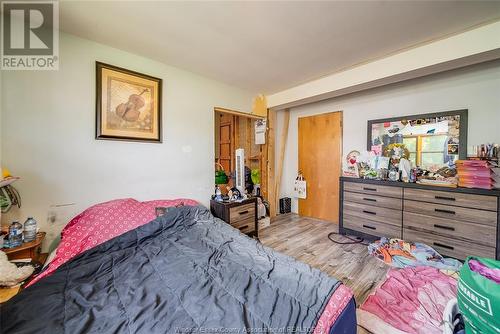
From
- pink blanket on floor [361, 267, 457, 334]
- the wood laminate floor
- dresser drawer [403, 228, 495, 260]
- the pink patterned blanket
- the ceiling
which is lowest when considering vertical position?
the wood laminate floor

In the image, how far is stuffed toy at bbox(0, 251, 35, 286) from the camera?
1.13 meters

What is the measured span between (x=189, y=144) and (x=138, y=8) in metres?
1.43

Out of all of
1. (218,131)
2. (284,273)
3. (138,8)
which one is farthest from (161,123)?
(218,131)

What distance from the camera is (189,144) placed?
2594 mm

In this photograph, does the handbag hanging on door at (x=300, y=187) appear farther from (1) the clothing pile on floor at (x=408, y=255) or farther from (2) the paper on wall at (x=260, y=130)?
(1) the clothing pile on floor at (x=408, y=255)

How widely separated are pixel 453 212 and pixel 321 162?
6.04 ft

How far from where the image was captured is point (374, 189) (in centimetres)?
264

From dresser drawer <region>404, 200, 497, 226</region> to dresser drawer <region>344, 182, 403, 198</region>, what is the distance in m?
0.14

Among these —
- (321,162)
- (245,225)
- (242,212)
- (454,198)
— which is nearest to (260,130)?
(321,162)

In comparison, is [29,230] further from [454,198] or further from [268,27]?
[454,198]

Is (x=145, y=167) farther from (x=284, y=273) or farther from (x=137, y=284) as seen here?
(x=284, y=273)

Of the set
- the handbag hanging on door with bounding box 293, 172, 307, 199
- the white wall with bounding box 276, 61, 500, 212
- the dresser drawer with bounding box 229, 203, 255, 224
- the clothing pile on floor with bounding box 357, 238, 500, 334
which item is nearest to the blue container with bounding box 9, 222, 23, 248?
the dresser drawer with bounding box 229, 203, 255, 224

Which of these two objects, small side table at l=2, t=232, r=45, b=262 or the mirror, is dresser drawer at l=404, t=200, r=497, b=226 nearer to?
the mirror

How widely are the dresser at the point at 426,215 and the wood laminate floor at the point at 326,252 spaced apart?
400mm
